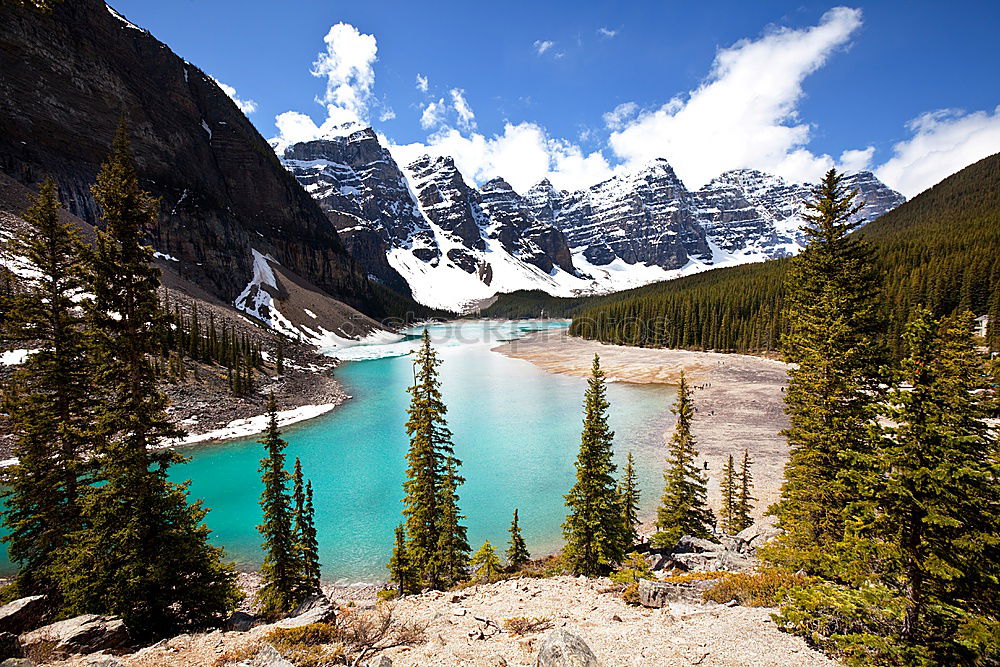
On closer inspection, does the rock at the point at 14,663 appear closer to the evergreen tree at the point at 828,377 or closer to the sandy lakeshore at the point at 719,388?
the evergreen tree at the point at 828,377

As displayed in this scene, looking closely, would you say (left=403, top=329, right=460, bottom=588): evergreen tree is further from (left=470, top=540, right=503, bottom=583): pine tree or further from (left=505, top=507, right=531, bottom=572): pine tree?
(left=505, top=507, right=531, bottom=572): pine tree

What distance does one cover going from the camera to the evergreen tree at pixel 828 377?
39.5 ft

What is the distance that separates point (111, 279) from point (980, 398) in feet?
63.1

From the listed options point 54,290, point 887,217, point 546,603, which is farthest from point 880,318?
point 887,217

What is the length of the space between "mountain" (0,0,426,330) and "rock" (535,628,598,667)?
215 ft

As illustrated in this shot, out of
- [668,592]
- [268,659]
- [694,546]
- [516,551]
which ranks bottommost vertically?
[516,551]

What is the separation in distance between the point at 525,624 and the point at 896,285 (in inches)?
3457

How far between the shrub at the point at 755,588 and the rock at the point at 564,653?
5072 mm

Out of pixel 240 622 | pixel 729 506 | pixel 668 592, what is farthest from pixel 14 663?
pixel 729 506

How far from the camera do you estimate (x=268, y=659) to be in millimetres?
8047

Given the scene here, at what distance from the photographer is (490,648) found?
9117 mm

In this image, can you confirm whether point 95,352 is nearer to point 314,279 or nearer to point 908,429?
point 908,429

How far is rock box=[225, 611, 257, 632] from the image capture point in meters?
11.0

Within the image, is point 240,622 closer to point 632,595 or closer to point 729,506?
point 632,595
